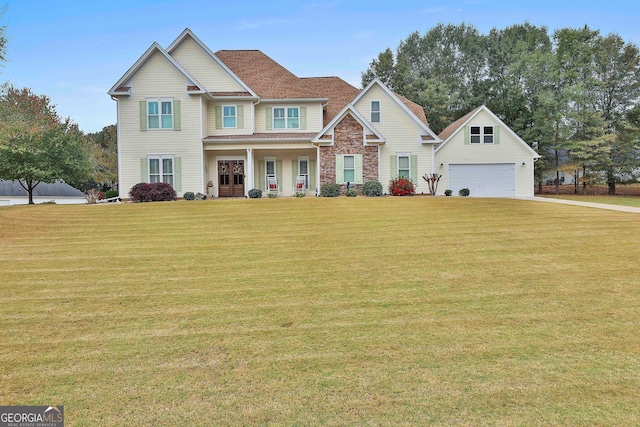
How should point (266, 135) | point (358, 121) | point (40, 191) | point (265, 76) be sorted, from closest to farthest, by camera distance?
point (358, 121) < point (266, 135) < point (265, 76) < point (40, 191)

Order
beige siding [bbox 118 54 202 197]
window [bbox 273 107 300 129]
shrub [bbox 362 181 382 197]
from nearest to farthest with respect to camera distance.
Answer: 1. shrub [bbox 362 181 382 197]
2. beige siding [bbox 118 54 202 197]
3. window [bbox 273 107 300 129]

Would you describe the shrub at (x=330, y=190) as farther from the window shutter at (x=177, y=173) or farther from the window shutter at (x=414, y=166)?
the window shutter at (x=177, y=173)

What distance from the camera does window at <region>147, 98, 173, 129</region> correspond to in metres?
23.2

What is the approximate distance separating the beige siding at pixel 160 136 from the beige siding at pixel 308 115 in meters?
3.96

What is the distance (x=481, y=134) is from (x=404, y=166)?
594 cm

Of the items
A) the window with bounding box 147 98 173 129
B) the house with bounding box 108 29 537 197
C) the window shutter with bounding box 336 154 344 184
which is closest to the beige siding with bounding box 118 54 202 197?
the house with bounding box 108 29 537 197

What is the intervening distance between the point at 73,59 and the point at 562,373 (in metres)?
29.3

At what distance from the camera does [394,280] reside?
7668 millimetres

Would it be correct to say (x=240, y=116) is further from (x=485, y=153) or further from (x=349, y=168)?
(x=485, y=153)

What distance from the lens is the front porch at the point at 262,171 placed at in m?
25.0

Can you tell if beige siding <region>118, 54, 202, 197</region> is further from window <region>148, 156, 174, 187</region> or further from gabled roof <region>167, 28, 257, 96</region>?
gabled roof <region>167, 28, 257, 96</region>

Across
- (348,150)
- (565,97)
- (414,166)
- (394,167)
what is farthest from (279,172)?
(565,97)

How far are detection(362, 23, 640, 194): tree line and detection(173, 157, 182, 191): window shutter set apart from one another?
85.3 ft

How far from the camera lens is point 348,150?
→ 23719 millimetres
